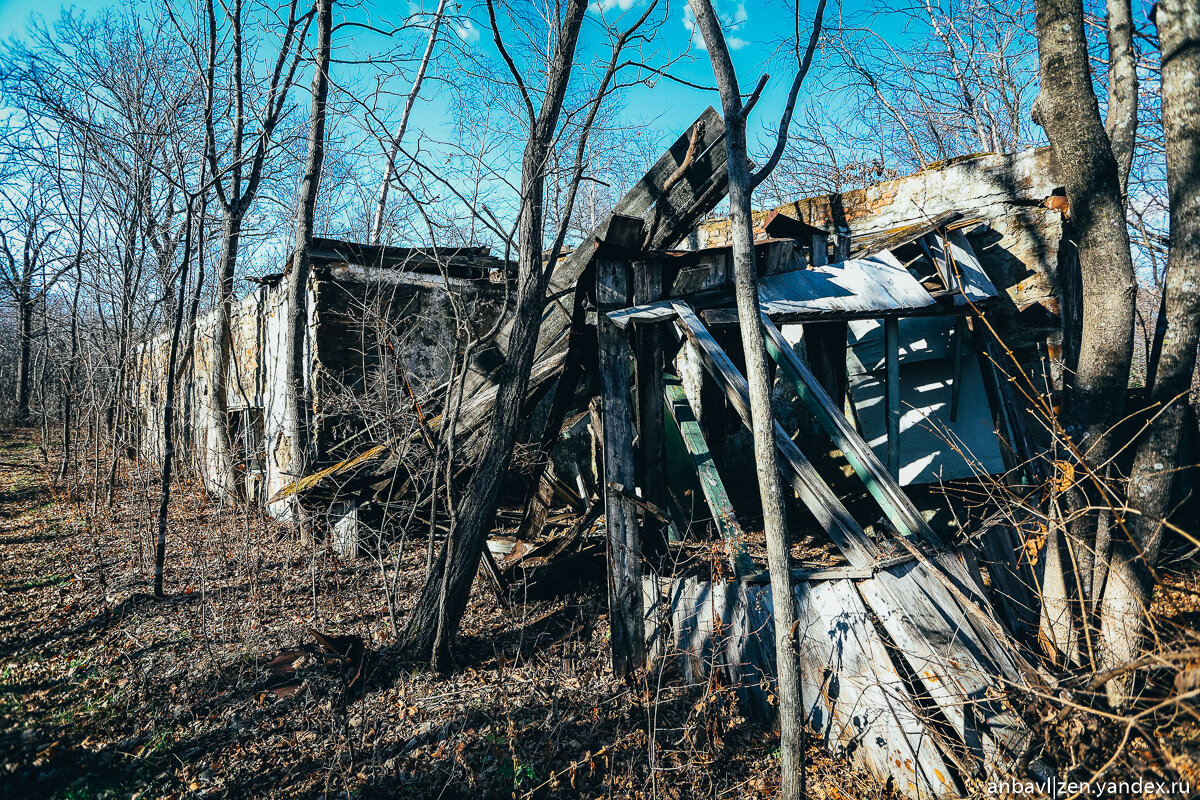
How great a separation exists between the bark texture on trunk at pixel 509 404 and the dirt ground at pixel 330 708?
389mm

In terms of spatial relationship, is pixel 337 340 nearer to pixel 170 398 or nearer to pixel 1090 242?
pixel 170 398

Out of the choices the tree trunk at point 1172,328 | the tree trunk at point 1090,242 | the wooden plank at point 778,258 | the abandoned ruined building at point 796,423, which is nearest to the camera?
the abandoned ruined building at point 796,423

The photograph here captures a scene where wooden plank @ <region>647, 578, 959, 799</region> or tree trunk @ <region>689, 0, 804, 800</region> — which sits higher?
tree trunk @ <region>689, 0, 804, 800</region>

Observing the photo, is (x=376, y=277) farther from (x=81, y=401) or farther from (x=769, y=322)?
(x=81, y=401)

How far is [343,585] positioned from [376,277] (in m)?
3.76

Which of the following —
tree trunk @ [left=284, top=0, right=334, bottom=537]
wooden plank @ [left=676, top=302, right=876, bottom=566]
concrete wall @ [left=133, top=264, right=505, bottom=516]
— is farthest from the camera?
concrete wall @ [left=133, top=264, right=505, bottom=516]

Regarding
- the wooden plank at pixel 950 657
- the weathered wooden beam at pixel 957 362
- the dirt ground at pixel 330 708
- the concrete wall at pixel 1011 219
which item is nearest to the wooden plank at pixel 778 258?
the concrete wall at pixel 1011 219

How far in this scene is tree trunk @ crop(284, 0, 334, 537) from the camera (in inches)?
264

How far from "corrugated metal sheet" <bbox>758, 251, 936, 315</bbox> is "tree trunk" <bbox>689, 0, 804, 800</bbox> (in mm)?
1758

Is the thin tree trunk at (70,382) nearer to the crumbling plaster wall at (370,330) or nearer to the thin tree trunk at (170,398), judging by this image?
the crumbling plaster wall at (370,330)

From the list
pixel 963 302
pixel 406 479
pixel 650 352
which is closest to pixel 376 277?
pixel 406 479

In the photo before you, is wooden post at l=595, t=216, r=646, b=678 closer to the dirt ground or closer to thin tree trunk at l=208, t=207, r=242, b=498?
the dirt ground

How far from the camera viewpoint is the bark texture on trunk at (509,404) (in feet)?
13.3

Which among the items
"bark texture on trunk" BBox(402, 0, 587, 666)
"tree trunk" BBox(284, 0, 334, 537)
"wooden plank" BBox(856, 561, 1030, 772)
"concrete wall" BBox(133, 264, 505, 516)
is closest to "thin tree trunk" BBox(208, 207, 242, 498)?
"concrete wall" BBox(133, 264, 505, 516)
